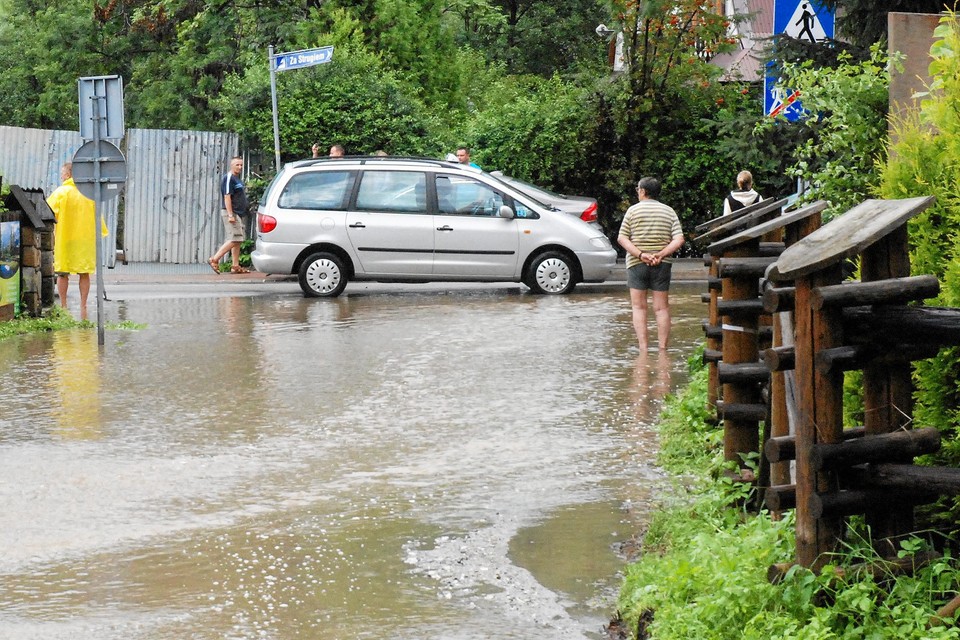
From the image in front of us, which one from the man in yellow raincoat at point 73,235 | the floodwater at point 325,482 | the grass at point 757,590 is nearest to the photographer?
the grass at point 757,590

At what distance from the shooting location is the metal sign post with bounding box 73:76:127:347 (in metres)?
14.4

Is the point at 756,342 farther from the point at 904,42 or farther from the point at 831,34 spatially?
the point at 831,34

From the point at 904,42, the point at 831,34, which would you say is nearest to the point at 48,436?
the point at 904,42

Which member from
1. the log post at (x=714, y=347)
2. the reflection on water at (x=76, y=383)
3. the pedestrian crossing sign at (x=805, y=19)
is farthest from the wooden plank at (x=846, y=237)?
the pedestrian crossing sign at (x=805, y=19)

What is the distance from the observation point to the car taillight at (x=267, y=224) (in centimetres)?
1959

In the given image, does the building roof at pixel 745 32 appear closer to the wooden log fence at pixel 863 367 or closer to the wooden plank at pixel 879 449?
the wooden log fence at pixel 863 367

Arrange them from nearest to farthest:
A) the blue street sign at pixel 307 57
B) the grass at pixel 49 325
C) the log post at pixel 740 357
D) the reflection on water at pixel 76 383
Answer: the log post at pixel 740 357 → the reflection on water at pixel 76 383 → the grass at pixel 49 325 → the blue street sign at pixel 307 57

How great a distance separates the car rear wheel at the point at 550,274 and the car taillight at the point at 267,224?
3453mm

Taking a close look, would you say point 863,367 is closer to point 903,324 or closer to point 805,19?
point 903,324

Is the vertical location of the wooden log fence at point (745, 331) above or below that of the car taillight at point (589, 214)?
below

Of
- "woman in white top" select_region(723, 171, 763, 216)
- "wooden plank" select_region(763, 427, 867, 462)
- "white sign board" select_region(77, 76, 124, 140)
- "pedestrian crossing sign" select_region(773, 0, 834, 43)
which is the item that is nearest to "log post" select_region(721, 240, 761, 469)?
"wooden plank" select_region(763, 427, 867, 462)

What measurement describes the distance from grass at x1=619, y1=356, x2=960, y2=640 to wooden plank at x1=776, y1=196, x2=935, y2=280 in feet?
2.90

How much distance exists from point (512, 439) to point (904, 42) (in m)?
3.35

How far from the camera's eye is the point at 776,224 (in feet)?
22.3
